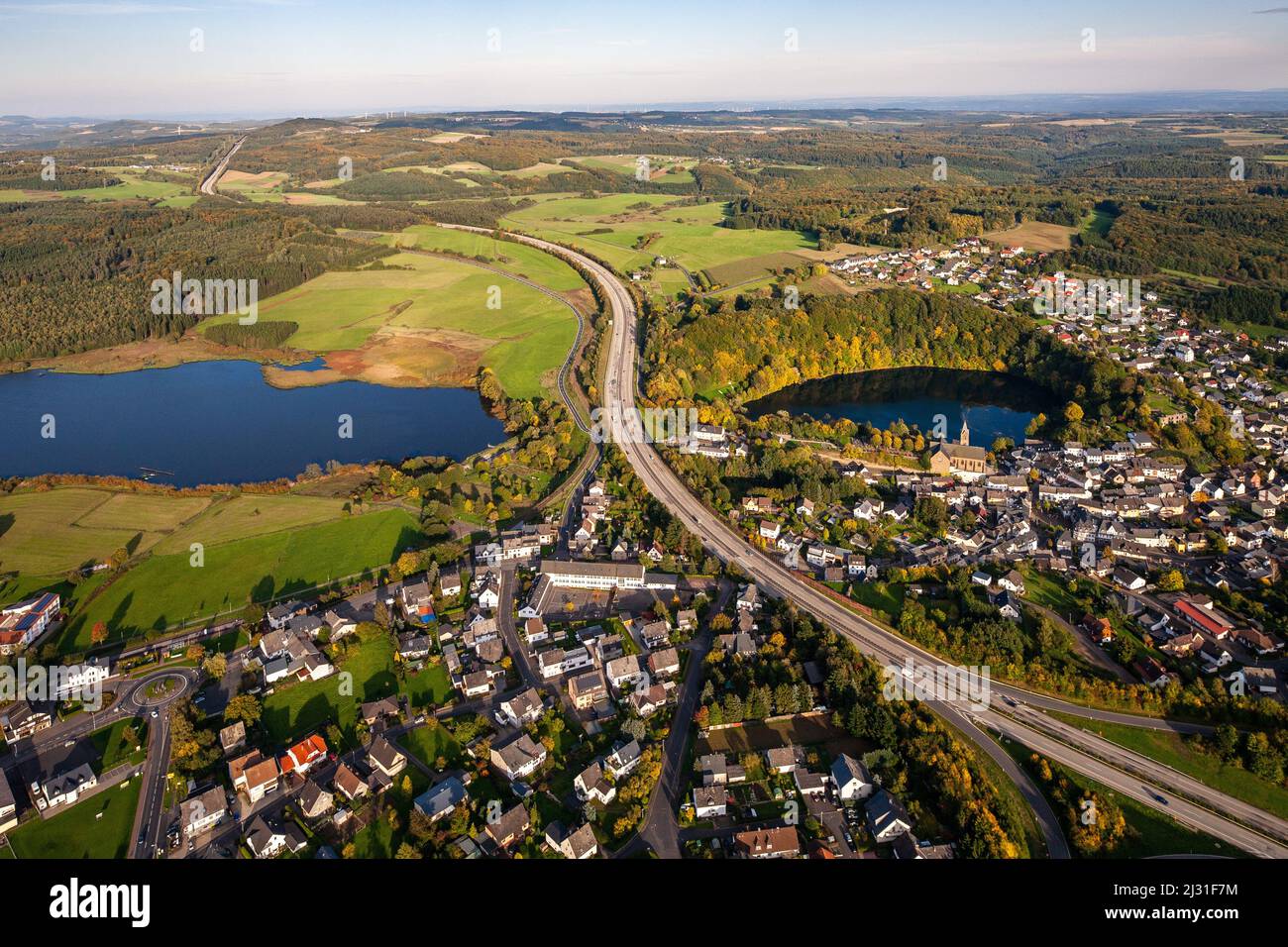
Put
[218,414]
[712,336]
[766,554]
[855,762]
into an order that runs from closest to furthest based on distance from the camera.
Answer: [855,762]
[766,554]
[218,414]
[712,336]

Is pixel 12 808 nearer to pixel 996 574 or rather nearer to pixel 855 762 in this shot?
pixel 855 762

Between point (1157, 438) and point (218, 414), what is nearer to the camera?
point (1157, 438)

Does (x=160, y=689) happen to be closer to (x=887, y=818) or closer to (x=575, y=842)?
(x=575, y=842)

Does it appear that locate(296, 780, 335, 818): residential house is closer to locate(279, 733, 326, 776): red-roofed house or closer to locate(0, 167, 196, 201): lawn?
locate(279, 733, 326, 776): red-roofed house

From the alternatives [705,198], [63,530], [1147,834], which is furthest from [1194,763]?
[705,198]

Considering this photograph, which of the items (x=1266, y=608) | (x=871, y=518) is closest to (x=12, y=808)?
(x=871, y=518)

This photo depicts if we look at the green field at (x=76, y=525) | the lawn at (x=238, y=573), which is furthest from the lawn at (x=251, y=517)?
the green field at (x=76, y=525)

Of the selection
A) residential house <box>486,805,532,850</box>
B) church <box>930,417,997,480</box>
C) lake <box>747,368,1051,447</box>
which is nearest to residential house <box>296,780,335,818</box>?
residential house <box>486,805,532,850</box>
